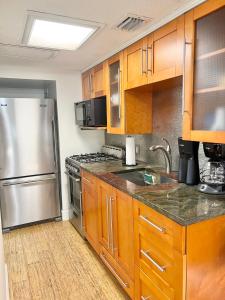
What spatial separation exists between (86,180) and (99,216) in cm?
45

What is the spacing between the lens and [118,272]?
195cm

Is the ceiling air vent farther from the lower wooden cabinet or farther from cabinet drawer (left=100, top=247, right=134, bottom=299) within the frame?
cabinet drawer (left=100, top=247, right=134, bottom=299)

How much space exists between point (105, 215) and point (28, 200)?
1.54 meters

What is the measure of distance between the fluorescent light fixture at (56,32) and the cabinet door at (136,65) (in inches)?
15.9

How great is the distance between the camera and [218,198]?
1456 mm

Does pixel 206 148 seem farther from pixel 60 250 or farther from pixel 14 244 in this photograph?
pixel 14 244

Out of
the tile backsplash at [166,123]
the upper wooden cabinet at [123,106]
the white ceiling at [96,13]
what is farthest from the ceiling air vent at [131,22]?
the tile backsplash at [166,123]

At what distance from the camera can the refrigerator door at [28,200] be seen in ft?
10.1

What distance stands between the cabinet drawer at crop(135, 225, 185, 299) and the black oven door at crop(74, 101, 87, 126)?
178cm

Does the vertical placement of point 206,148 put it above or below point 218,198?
above

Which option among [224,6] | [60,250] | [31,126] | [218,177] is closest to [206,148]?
[218,177]

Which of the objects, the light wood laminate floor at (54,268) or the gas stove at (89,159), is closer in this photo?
the light wood laminate floor at (54,268)

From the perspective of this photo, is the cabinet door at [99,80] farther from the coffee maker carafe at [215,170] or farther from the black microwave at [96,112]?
the coffee maker carafe at [215,170]

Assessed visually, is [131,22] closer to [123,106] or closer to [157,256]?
[123,106]
